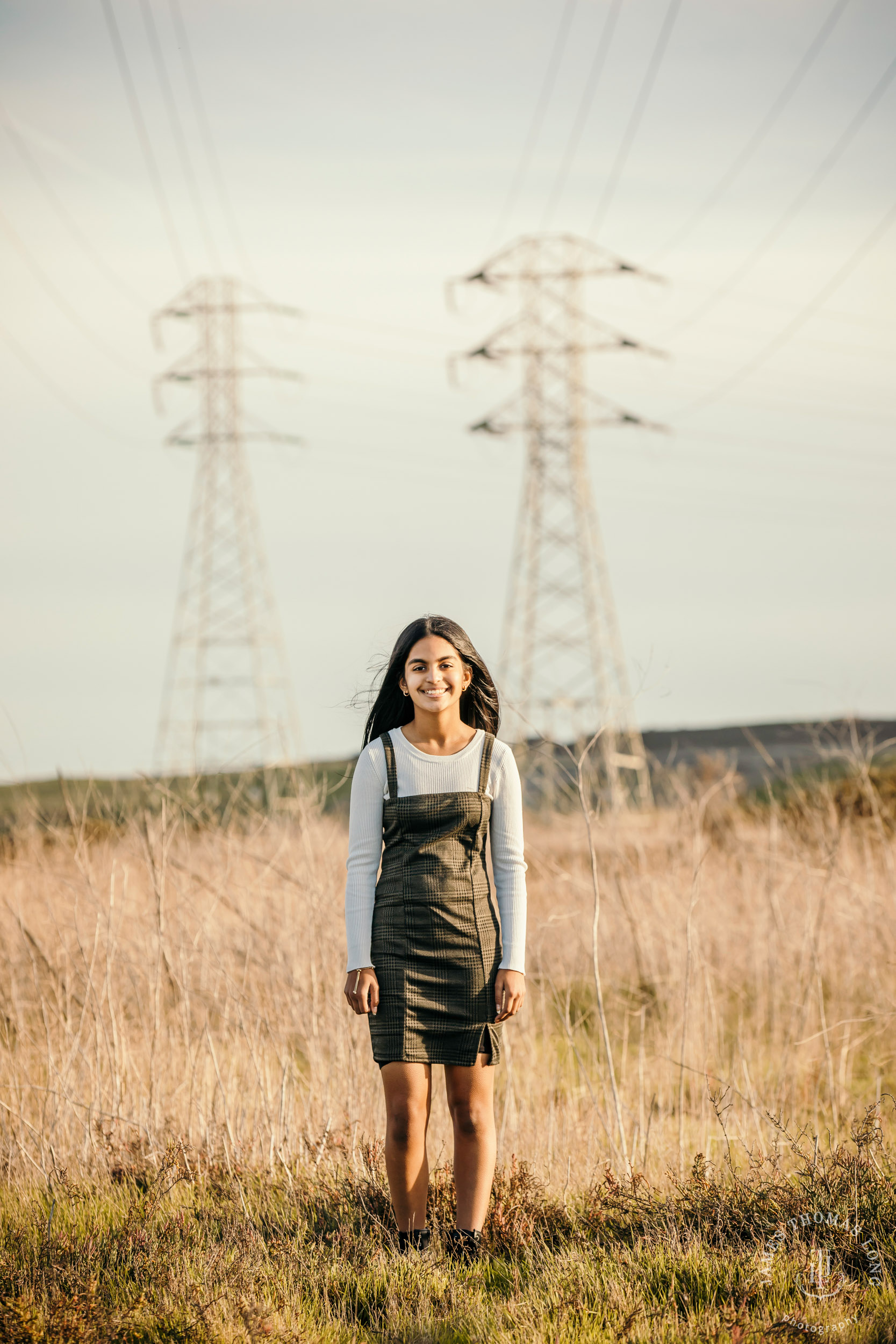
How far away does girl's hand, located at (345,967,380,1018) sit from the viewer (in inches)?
129

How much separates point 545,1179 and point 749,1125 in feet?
4.71

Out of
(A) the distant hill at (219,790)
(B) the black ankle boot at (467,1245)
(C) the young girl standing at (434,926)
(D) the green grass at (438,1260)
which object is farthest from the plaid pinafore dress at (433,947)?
(A) the distant hill at (219,790)

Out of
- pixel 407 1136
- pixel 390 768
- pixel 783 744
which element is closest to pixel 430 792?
pixel 390 768

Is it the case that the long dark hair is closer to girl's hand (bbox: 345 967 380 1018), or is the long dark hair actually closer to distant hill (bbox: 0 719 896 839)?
girl's hand (bbox: 345 967 380 1018)

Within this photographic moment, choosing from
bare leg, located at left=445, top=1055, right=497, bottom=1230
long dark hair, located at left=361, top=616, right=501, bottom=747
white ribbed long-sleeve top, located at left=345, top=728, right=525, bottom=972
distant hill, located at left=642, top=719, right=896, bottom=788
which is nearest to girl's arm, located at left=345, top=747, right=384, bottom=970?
white ribbed long-sleeve top, located at left=345, top=728, right=525, bottom=972

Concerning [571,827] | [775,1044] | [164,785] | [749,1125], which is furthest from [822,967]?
[164,785]

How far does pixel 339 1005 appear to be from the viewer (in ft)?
16.9

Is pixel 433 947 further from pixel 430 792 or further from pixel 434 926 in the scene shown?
pixel 430 792

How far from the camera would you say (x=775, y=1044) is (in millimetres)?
6383

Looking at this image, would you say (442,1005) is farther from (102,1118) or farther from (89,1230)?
(102,1118)

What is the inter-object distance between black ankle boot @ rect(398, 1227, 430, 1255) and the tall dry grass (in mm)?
802

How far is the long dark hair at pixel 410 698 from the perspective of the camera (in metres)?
3.64

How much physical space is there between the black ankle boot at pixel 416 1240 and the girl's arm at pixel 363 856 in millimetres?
863

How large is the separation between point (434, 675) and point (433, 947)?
0.84 meters
